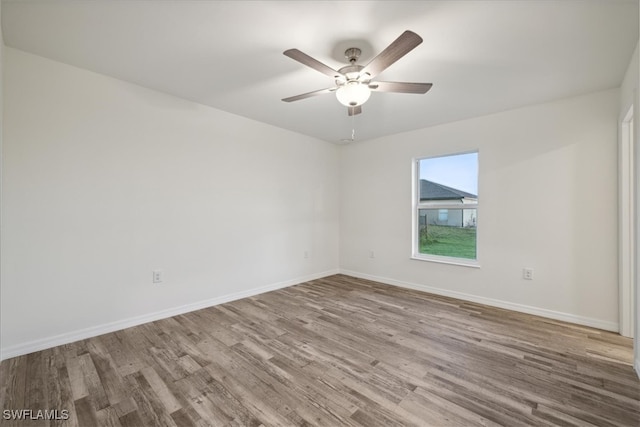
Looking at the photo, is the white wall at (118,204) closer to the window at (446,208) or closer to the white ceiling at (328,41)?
the white ceiling at (328,41)

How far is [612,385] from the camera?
1.83 metres

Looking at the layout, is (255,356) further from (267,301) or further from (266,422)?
(267,301)

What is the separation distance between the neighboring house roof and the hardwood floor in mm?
1612

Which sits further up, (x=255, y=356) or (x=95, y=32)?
(x=95, y=32)

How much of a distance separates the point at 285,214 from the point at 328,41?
8.66ft

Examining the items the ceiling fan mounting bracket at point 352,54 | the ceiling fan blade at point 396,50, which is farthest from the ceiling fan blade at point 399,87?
the ceiling fan mounting bracket at point 352,54

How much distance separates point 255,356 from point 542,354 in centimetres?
238

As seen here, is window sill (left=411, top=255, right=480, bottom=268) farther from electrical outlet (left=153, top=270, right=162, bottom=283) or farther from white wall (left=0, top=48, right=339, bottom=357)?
electrical outlet (left=153, top=270, right=162, bottom=283)

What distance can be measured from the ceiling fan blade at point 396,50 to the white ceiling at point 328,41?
25 cm

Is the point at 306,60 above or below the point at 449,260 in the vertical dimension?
above

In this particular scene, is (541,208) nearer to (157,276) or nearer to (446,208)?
(446,208)

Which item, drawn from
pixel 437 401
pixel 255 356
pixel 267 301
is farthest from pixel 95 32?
pixel 437 401

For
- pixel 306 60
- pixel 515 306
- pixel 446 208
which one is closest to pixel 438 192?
pixel 446 208

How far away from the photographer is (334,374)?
1.95 metres
